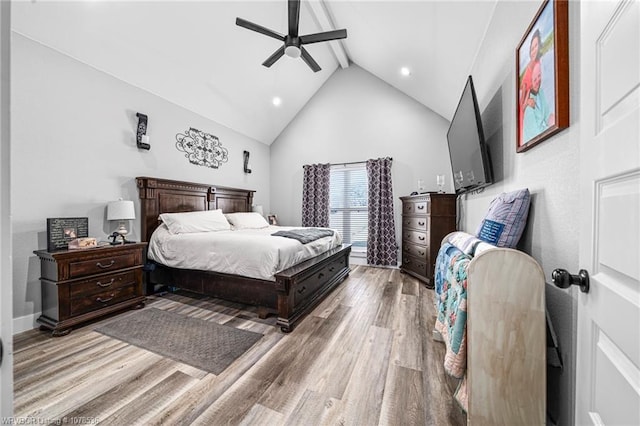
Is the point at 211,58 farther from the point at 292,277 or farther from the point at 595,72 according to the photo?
the point at 595,72

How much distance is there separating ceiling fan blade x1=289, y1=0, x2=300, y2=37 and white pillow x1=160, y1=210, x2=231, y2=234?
2.60 m

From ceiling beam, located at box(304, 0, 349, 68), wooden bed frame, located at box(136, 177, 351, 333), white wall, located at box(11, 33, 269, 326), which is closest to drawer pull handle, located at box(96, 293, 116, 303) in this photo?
white wall, located at box(11, 33, 269, 326)

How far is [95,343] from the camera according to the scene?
1.93 metres

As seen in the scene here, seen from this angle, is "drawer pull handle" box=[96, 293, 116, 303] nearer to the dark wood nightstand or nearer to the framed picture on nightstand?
the dark wood nightstand

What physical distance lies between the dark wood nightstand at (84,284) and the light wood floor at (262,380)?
13 cm

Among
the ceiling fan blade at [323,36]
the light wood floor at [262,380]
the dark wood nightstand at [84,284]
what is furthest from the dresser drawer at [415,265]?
the dark wood nightstand at [84,284]

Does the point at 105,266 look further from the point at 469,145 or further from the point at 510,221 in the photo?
the point at 469,145

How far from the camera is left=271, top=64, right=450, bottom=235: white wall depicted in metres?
4.38

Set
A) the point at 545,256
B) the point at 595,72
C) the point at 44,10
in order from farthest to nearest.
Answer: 1. the point at 44,10
2. the point at 545,256
3. the point at 595,72

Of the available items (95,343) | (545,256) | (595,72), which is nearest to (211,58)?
(95,343)

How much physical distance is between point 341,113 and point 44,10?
4.08 meters

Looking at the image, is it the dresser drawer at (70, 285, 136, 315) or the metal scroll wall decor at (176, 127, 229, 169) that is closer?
the dresser drawer at (70, 285, 136, 315)

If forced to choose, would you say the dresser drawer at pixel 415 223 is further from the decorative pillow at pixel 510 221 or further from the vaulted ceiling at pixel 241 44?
the decorative pillow at pixel 510 221

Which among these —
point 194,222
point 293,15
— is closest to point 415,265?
point 194,222
